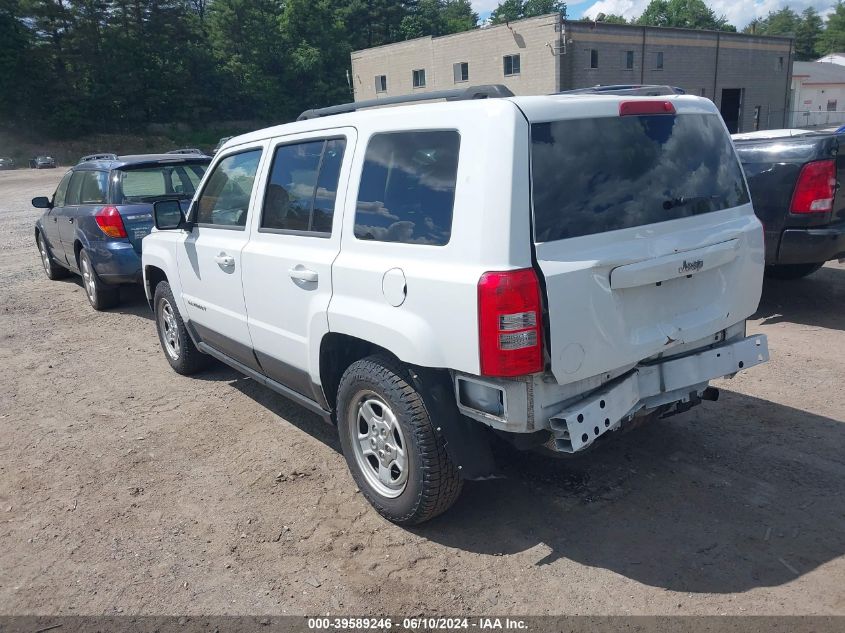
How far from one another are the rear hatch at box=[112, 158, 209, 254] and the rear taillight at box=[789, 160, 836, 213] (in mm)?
6551

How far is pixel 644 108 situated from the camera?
3299 millimetres

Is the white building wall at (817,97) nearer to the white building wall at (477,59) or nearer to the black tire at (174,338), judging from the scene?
the white building wall at (477,59)

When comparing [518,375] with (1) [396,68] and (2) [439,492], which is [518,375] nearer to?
(2) [439,492]

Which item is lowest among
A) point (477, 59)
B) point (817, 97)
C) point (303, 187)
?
point (817, 97)

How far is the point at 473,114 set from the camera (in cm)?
299

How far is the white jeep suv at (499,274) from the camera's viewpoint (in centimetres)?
288

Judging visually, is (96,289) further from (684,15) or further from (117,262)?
(684,15)

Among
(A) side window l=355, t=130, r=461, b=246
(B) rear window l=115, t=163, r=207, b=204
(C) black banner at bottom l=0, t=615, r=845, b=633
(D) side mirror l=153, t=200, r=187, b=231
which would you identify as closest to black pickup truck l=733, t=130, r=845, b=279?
(C) black banner at bottom l=0, t=615, r=845, b=633

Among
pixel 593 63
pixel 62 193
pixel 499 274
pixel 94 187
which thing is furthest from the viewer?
pixel 593 63

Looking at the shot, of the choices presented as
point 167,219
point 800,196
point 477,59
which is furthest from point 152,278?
point 477,59

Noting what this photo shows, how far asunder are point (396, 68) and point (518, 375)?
5207 centimetres

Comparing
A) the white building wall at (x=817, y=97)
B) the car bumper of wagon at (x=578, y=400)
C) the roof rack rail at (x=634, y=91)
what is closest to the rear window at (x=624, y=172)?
the roof rack rail at (x=634, y=91)

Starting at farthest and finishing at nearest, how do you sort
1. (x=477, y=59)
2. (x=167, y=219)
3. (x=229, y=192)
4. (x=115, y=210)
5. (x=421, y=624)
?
1. (x=477, y=59)
2. (x=115, y=210)
3. (x=167, y=219)
4. (x=229, y=192)
5. (x=421, y=624)

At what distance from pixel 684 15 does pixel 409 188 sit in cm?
11629
